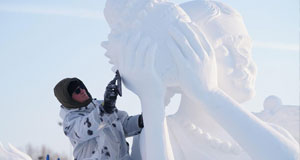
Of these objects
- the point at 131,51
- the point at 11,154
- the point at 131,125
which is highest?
the point at 131,51

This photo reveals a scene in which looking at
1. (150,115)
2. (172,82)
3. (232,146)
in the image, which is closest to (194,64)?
(172,82)

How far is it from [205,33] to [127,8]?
0.63m

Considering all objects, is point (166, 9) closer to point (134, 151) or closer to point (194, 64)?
point (194, 64)

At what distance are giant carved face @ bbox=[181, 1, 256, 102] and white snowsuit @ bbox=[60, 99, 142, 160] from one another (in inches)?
30.3

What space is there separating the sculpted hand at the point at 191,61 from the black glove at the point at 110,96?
45 centimetres

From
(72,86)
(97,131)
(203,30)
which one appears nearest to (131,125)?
(97,131)

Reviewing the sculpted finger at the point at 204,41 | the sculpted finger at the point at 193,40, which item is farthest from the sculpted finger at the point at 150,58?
the sculpted finger at the point at 204,41

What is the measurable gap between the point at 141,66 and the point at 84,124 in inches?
23.1

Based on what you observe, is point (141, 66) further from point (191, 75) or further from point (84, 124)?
point (84, 124)

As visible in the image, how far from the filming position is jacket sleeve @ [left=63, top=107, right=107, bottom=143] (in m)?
3.33

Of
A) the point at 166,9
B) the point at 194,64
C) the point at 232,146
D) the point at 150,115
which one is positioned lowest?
the point at 232,146

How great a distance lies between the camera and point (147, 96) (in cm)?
324

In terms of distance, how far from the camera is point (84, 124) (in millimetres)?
3352

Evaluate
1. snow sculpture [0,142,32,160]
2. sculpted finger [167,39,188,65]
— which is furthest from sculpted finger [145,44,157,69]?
snow sculpture [0,142,32,160]
